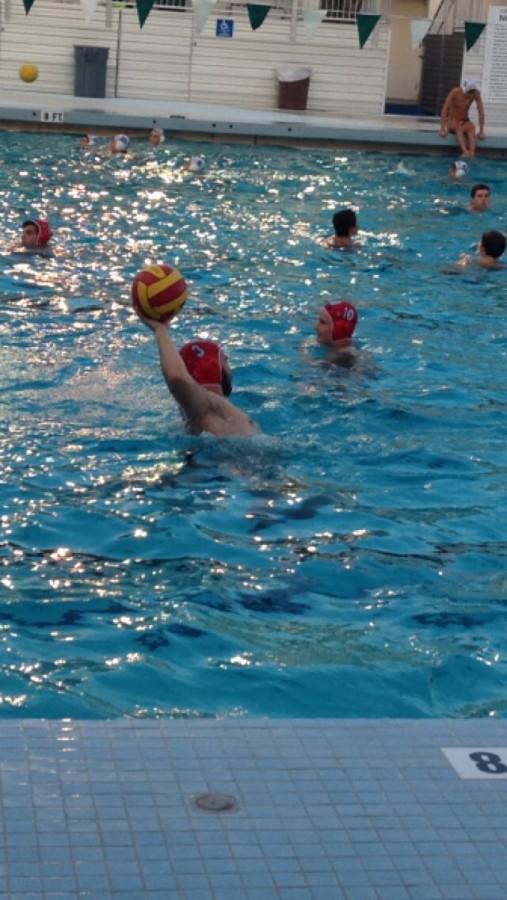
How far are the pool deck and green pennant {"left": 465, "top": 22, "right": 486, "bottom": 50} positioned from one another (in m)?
1.50

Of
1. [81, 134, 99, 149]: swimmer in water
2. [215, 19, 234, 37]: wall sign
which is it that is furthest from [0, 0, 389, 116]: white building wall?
[81, 134, 99, 149]: swimmer in water

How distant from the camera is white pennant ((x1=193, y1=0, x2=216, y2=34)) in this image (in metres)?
22.8

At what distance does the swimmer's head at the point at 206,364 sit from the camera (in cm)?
740

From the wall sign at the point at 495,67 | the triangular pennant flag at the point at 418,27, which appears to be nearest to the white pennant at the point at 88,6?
the triangular pennant flag at the point at 418,27

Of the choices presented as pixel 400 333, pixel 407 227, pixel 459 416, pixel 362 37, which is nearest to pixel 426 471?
pixel 459 416

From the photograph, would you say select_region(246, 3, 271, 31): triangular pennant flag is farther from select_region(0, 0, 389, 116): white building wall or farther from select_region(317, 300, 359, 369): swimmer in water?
select_region(317, 300, 359, 369): swimmer in water

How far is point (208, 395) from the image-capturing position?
731 centimetres

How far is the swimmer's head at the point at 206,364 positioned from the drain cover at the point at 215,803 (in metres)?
3.79

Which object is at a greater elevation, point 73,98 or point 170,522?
point 73,98

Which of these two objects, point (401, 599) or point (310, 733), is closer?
point (310, 733)

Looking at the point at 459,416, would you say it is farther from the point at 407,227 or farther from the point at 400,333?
the point at 407,227

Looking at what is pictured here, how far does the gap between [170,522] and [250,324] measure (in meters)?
4.40

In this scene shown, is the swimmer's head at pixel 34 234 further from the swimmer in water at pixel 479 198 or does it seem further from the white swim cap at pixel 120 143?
the white swim cap at pixel 120 143

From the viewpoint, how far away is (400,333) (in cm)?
1083
